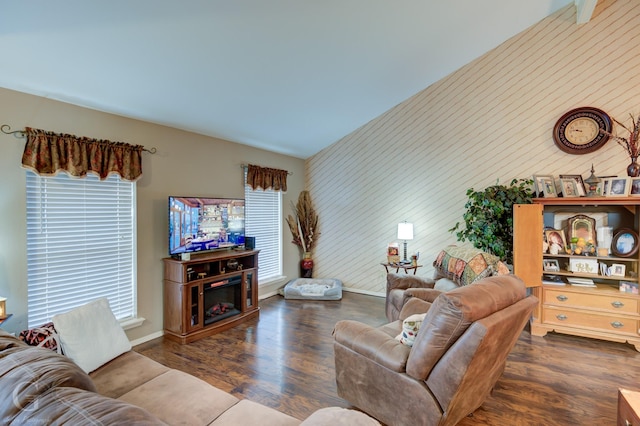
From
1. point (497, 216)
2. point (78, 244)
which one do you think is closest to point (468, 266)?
point (497, 216)

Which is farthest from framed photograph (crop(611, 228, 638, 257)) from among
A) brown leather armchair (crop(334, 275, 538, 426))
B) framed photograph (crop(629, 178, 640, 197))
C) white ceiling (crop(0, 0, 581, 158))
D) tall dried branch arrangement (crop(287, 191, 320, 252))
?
tall dried branch arrangement (crop(287, 191, 320, 252))

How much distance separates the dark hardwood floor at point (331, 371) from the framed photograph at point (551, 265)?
30.4 inches

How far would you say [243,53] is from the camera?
2777 mm

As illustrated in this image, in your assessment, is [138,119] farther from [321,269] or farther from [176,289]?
[321,269]

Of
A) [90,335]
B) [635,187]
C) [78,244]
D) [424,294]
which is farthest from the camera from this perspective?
[635,187]

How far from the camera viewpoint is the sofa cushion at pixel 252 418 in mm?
1415

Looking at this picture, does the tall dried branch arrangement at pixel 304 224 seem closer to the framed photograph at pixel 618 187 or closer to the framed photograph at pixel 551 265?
the framed photograph at pixel 551 265

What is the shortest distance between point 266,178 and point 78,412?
434cm

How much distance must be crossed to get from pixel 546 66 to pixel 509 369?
3.76 meters

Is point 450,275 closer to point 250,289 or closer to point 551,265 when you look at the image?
point 551,265

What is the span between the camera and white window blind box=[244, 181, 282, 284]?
16.3ft

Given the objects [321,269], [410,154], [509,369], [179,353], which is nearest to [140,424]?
[179,353]

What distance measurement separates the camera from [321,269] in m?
5.94

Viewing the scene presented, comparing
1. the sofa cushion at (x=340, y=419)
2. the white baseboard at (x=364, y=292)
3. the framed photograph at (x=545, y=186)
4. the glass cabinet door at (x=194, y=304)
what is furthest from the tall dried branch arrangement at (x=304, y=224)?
the sofa cushion at (x=340, y=419)
